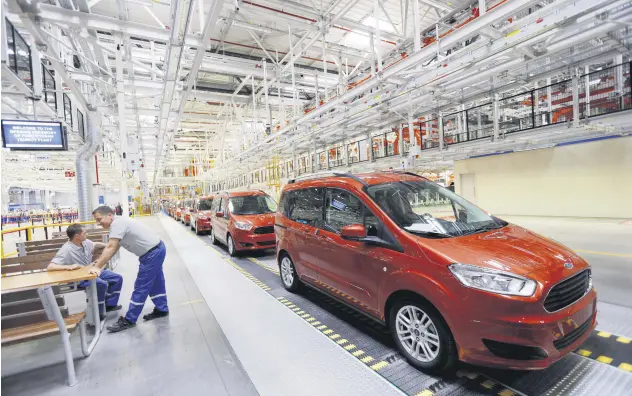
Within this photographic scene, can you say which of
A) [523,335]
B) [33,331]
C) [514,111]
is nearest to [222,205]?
[33,331]

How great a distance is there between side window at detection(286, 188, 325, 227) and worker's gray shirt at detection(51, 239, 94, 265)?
259 centimetres

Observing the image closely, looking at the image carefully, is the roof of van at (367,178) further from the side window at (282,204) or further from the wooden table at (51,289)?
the wooden table at (51,289)

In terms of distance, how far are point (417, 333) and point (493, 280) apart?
81 centimetres

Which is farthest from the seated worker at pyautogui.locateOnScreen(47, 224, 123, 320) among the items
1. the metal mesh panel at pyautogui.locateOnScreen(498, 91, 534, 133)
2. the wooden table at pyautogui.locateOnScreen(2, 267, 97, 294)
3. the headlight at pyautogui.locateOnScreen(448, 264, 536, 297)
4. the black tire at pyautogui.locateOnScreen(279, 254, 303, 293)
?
the metal mesh panel at pyautogui.locateOnScreen(498, 91, 534, 133)

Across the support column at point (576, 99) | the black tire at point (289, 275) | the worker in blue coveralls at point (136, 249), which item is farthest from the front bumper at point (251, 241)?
the support column at point (576, 99)

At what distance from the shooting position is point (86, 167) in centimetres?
1032

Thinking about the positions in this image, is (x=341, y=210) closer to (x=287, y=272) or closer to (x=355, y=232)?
(x=355, y=232)

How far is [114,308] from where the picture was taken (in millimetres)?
4203

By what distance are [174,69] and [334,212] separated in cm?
510

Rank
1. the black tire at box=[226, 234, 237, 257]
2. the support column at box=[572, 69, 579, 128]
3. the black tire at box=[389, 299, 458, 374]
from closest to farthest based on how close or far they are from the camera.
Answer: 1. the black tire at box=[389, 299, 458, 374]
2. the black tire at box=[226, 234, 237, 257]
3. the support column at box=[572, 69, 579, 128]

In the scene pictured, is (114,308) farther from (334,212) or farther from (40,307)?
(334,212)

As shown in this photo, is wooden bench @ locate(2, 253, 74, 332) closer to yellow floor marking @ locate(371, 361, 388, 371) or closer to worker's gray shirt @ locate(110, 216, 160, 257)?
worker's gray shirt @ locate(110, 216, 160, 257)

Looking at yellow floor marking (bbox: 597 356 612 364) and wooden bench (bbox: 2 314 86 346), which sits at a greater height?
wooden bench (bbox: 2 314 86 346)

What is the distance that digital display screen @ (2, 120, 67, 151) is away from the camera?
6.06m
